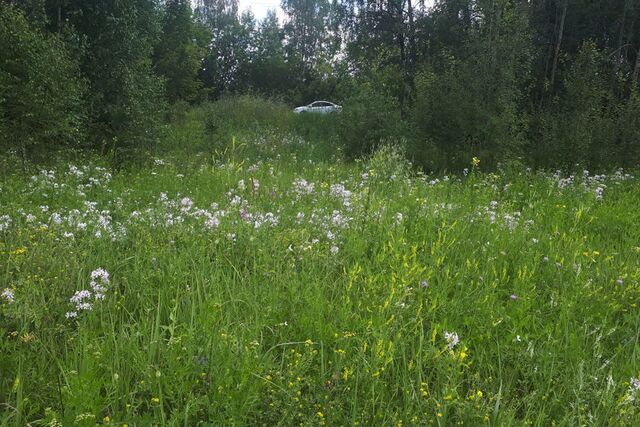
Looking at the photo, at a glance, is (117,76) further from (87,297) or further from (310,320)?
(310,320)

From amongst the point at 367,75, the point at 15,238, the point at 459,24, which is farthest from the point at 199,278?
the point at 459,24

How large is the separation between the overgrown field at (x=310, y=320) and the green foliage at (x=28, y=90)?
4.02 meters

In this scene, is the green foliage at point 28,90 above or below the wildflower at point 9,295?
above

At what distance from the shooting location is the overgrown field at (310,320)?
6.59 ft

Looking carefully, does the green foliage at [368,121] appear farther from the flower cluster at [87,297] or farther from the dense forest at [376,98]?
the flower cluster at [87,297]

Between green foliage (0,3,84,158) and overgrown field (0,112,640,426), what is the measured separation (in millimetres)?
4018

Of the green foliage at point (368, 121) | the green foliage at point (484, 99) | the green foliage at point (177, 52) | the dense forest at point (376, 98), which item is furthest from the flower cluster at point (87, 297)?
the green foliage at point (177, 52)

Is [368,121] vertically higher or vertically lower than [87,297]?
higher

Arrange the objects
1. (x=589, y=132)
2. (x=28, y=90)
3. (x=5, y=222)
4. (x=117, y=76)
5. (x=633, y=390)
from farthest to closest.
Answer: (x=117, y=76) → (x=589, y=132) → (x=28, y=90) → (x=5, y=222) → (x=633, y=390)

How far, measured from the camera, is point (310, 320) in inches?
103

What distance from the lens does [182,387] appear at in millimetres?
1966

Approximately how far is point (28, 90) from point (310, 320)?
772 cm

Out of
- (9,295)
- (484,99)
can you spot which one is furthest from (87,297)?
(484,99)

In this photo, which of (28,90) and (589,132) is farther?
(589,132)
